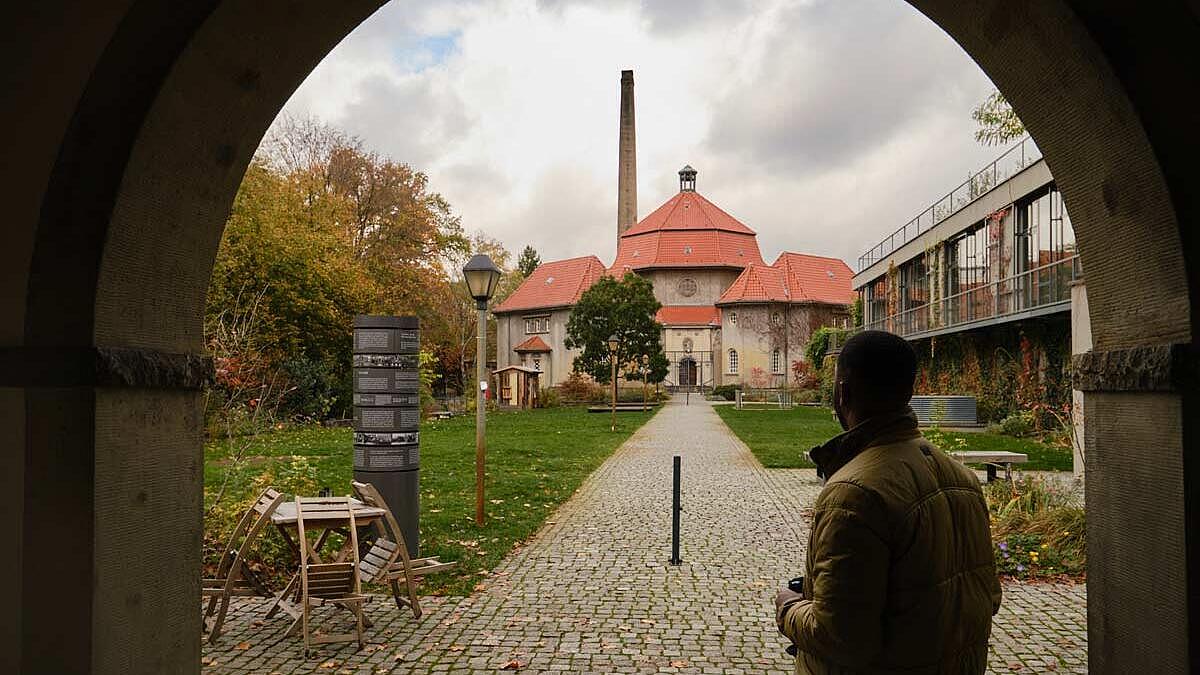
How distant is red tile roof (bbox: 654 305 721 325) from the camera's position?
238ft

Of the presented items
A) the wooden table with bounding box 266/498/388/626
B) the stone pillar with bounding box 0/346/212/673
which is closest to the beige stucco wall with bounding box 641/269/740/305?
the wooden table with bounding box 266/498/388/626

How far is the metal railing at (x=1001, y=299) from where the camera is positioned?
80.5 feet

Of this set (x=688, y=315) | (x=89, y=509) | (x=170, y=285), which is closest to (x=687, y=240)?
(x=688, y=315)

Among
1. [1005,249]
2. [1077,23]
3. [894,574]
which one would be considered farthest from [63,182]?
[1005,249]

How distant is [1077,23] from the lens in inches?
142

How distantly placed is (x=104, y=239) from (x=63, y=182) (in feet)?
→ 0.84

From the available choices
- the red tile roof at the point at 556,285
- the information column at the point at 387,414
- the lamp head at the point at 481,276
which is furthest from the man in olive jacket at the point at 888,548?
the red tile roof at the point at 556,285

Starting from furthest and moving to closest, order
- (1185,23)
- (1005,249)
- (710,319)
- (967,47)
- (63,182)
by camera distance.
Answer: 1. (710,319)
2. (1005,249)
3. (967,47)
4. (63,182)
5. (1185,23)

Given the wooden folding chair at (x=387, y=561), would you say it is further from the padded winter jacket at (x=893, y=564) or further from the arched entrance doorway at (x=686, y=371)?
the arched entrance doorway at (x=686, y=371)

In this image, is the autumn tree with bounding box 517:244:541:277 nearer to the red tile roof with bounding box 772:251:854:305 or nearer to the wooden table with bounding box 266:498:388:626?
the red tile roof with bounding box 772:251:854:305

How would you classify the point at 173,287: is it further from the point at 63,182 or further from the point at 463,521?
the point at 463,521

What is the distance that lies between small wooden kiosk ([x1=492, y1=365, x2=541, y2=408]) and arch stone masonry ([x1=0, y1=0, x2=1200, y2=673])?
44.2 meters

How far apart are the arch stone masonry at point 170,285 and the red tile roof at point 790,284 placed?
2531 inches

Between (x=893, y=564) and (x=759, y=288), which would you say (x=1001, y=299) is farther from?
(x=759, y=288)
